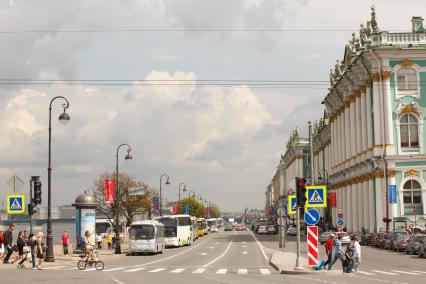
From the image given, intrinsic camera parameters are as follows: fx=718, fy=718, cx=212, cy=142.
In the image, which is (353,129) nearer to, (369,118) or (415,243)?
(369,118)

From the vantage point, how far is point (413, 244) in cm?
4997

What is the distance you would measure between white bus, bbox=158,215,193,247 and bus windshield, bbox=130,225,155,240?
1595 cm

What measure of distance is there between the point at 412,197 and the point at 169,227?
81.8ft

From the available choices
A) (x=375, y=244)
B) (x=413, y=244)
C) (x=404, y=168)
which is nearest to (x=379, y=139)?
(x=404, y=168)

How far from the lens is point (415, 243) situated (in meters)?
49.3

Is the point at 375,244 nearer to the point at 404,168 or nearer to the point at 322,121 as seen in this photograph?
the point at 404,168

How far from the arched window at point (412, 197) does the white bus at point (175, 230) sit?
910 inches

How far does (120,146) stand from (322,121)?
77.9 m

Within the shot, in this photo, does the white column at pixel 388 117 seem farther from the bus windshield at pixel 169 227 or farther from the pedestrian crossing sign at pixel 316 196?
the pedestrian crossing sign at pixel 316 196

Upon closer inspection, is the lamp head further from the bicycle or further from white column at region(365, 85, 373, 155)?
white column at region(365, 85, 373, 155)

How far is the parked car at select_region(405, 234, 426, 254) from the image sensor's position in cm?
4755

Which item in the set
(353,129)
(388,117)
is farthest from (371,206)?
(353,129)

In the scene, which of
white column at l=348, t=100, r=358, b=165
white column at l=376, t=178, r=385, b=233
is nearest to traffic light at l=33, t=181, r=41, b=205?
white column at l=376, t=178, r=385, b=233

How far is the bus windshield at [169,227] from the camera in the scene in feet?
237
